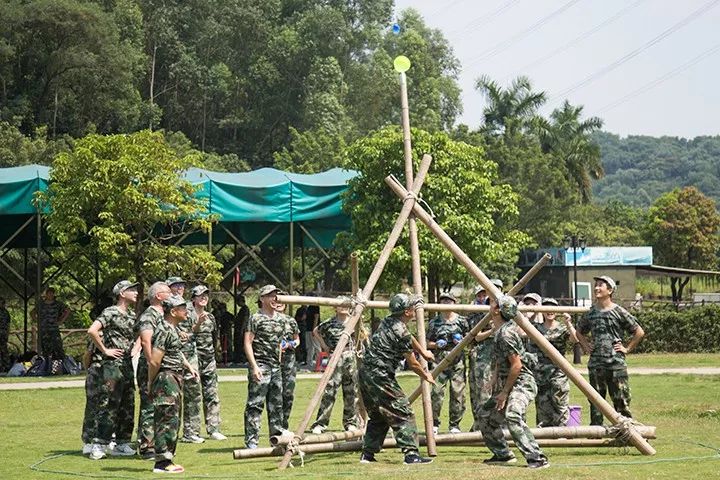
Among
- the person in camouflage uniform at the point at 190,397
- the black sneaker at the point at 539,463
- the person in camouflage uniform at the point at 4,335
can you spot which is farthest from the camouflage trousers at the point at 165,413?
the person in camouflage uniform at the point at 4,335

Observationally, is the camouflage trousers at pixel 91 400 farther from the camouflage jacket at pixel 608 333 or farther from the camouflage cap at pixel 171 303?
the camouflage jacket at pixel 608 333

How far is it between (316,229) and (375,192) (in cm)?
695

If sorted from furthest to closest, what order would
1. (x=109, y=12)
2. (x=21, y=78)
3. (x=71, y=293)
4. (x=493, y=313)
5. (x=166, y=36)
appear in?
(x=166, y=36)
(x=109, y=12)
(x=21, y=78)
(x=71, y=293)
(x=493, y=313)

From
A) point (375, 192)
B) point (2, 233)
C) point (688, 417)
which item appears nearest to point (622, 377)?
point (688, 417)

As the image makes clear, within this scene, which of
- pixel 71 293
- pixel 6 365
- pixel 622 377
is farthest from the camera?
pixel 71 293

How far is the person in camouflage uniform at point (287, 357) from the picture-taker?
15781 millimetres

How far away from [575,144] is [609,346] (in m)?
66.1

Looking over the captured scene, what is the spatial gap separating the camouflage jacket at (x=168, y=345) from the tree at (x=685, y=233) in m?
70.9

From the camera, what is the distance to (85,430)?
15508 mm

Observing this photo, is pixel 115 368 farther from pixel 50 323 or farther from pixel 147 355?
pixel 50 323

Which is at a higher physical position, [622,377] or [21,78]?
[21,78]

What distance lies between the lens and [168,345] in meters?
14.0

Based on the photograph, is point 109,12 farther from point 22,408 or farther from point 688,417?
point 688,417

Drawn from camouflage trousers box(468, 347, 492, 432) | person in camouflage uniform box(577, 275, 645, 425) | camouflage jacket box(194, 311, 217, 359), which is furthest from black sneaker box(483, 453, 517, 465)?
camouflage jacket box(194, 311, 217, 359)
